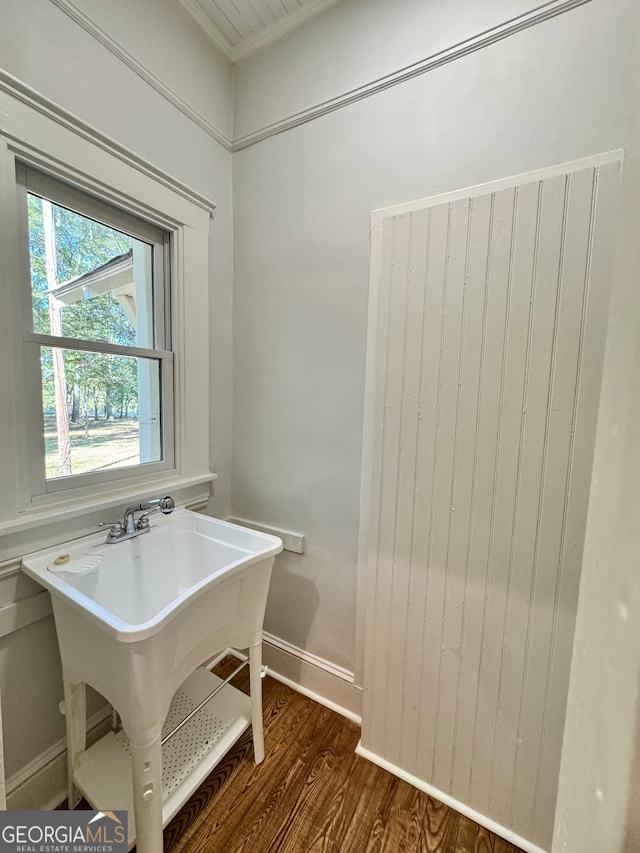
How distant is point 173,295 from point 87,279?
307mm

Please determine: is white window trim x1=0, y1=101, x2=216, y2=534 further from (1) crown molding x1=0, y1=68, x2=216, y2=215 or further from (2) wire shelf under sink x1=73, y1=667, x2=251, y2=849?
(2) wire shelf under sink x1=73, y1=667, x2=251, y2=849

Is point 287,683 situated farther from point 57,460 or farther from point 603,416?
point 603,416

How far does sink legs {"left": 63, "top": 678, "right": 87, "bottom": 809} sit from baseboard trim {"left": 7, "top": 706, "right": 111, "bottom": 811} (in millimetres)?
56

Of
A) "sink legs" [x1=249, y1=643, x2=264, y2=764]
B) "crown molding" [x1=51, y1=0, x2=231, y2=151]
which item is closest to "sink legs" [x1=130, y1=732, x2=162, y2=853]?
"sink legs" [x1=249, y1=643, x2=264, y2=764]

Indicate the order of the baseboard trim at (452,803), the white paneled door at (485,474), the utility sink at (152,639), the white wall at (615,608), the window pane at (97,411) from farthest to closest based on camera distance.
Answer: the window pane at (97,411)
the baseboard trim at (452,803)
the white paneled door at (485,474)
the utility sink at (152,639)
the white wall at (615,608)

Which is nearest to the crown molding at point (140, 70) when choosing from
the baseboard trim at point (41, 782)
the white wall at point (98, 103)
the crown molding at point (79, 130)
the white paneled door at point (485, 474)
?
the white wall at point (98, 103)

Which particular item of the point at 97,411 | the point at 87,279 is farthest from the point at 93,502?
the point at 87,279

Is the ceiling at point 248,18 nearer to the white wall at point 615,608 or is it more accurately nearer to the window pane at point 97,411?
the window pane at point 97,411

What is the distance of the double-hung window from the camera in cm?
106

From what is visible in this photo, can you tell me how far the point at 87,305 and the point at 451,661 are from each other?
69.2 inches

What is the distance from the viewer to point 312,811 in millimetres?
1077

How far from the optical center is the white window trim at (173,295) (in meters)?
0.95

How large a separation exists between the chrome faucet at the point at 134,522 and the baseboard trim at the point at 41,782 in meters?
0.68

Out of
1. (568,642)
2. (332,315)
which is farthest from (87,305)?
(568,642)
